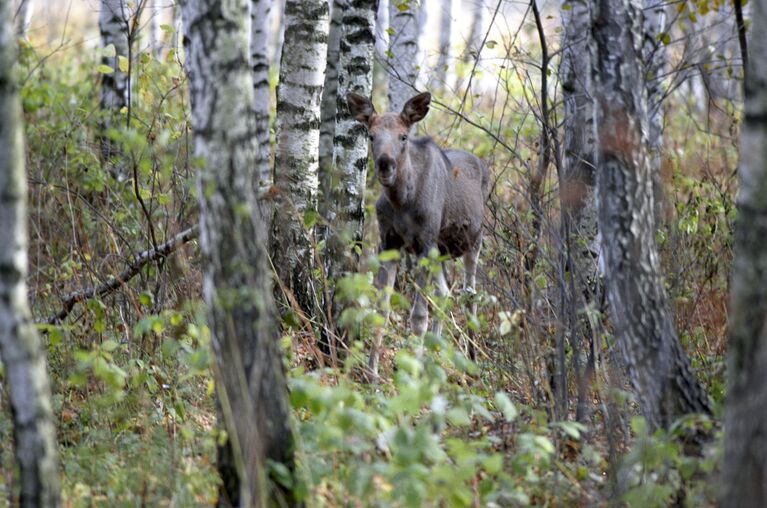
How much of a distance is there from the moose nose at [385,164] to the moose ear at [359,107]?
0.40m

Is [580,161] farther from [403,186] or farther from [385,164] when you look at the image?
[403,186]

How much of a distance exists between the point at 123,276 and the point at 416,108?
3328mm

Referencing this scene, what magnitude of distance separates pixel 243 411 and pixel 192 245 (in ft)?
14.2

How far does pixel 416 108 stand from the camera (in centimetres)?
880

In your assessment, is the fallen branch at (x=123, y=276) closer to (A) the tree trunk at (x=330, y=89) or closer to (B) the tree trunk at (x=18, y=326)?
(B) the tree trunk at (x=18, y=326)

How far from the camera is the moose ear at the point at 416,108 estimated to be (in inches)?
339

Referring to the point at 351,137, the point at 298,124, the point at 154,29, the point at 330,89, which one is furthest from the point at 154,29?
the point at 298,124

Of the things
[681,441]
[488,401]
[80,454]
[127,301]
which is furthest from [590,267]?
[80,454]

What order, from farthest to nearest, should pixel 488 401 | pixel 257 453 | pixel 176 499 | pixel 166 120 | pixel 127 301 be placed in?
pixel 166 120
pixel 127 301
pixel 488 401
pixel 176 499
pixel 257 453

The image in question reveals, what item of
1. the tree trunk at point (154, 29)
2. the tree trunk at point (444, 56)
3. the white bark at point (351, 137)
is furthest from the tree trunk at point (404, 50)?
the white bark at point (351, 137)

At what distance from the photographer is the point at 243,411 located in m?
3.79

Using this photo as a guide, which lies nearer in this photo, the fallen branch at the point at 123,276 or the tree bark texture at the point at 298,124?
the fallen branch at the point at 123,276

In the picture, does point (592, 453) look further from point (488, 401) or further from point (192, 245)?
point (192, 245)

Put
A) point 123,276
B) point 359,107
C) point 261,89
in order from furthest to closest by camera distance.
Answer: point 261,89 → point 359,107 → point 123,276
